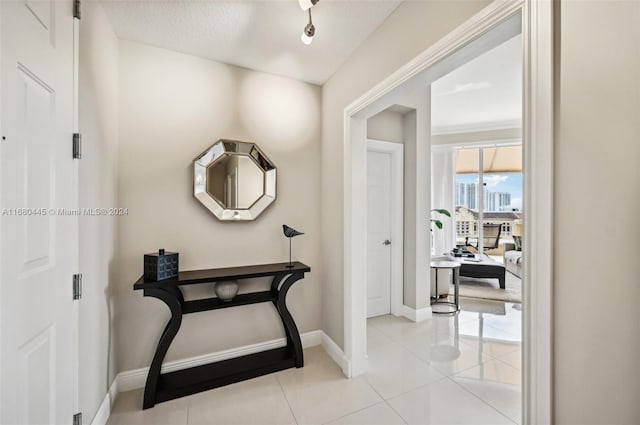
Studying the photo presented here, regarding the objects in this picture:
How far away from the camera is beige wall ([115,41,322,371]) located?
214 cm

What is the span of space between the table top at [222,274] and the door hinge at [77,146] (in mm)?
896

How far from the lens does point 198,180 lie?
91.1 inches

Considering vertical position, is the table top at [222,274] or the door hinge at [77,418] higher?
the table top at [222,274]

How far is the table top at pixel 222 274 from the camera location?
193cm

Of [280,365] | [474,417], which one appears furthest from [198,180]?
[474,417]

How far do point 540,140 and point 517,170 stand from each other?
19.5 ft

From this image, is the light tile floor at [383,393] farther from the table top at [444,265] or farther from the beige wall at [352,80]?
the table top at [444,265]

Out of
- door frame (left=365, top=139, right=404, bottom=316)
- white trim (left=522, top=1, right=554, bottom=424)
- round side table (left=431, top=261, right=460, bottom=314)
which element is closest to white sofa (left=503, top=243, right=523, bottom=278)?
round side table (left=431, top=261, right=460, bottom=314)

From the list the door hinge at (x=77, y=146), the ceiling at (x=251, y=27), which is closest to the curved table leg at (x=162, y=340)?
the door hinge at (x=77, y=146)

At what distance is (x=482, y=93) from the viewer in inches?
154

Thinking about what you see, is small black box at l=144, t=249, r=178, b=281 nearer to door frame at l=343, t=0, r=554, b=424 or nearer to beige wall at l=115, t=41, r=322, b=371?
beige wall at l=115, t=41, r=322, b=371

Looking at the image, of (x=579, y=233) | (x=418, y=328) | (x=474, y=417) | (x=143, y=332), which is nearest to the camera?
(x=579, y=233)

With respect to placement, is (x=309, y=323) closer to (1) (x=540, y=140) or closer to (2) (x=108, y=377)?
(2) (x=108, y=377)

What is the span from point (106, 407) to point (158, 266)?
95 centimetres
